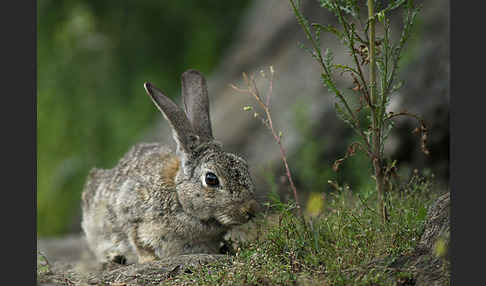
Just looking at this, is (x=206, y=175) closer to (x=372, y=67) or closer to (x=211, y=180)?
(x=211, y=180)

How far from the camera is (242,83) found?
494 inches

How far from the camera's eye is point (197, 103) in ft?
21.0

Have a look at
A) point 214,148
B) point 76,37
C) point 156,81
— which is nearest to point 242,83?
point 156,81

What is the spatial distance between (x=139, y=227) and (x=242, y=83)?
693 centimetres

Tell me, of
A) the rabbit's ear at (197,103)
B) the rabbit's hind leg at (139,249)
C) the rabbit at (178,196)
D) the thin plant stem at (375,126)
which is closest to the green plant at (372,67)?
the thin plant stem at (375,126)

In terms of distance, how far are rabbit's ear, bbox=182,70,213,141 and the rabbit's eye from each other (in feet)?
2.18

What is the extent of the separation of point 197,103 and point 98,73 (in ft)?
17.2

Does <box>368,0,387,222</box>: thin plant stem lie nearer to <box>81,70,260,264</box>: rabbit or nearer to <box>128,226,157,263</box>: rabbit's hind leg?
<box>81,70,260,264</box>: rabbit

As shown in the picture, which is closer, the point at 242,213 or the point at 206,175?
the point at 242,213

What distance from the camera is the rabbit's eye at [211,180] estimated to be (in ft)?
18.3

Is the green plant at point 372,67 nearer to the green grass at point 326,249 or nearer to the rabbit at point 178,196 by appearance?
the green grass at point 326,249

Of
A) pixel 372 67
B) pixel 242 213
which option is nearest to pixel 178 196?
pixel 242 213

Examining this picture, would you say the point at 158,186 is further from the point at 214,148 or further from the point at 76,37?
the point at 76,37

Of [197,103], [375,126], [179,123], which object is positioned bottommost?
[375,126]
